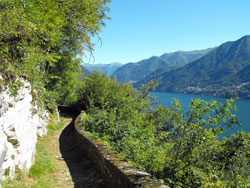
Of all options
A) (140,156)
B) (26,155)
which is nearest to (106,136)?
(140,156)

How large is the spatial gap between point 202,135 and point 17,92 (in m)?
4.88

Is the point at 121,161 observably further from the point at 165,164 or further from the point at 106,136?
the point at 106,136

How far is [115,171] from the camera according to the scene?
4531 mm

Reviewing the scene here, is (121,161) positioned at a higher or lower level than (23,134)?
lower

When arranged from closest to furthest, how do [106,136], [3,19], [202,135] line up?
[202,135], [3,19], [106,136]

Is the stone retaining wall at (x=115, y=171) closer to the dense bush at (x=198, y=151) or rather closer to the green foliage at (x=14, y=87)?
the dense bush at (x=198, y=151)

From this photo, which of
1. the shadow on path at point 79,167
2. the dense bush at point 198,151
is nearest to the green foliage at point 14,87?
the shadow on path at point 79,167

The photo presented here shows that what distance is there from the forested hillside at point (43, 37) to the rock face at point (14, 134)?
1.73 ft

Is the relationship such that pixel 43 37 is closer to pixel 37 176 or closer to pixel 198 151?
pixel 37 176

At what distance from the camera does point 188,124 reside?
4371 mm

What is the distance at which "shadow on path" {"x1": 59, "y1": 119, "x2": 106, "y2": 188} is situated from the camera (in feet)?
17.4

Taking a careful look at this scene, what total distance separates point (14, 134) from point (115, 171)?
2.70 m

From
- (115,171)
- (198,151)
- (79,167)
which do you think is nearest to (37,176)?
(79,167)

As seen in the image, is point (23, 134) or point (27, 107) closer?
point (23, 134)
